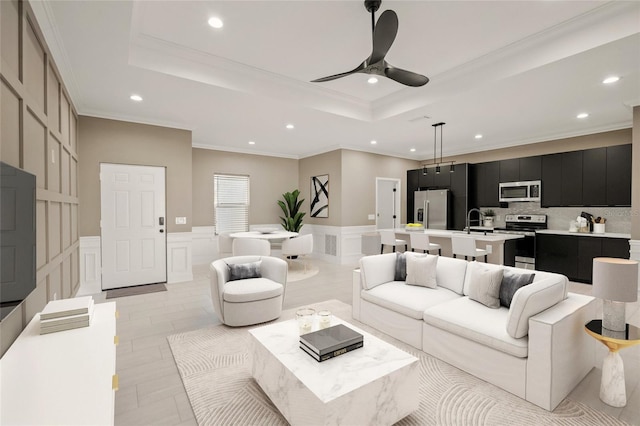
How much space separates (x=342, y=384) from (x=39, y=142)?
9.32ft

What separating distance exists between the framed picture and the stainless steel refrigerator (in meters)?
2.46

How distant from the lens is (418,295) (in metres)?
3.10

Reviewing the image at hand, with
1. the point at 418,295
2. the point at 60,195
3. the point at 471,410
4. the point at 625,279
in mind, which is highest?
the point at 60,195

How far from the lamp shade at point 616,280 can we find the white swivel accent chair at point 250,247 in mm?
4090

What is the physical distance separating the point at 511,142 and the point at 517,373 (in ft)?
19.7

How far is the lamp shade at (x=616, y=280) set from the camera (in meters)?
1.97

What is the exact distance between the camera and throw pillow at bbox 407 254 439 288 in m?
3.33

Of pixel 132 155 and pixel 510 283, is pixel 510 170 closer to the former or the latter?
pixel 510 283

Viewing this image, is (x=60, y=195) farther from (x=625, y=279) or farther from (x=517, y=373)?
(x=625, y=279)

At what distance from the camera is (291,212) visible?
7965 mm

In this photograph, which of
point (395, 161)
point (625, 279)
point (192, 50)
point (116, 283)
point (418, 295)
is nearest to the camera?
point (625, 279)

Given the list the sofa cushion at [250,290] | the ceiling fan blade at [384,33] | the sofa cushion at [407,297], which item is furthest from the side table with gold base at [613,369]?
the sofa cushion at [250,290]

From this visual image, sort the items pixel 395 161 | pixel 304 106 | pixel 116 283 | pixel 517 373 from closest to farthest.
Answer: pixel 517 373 < pixel 304 106 < pixel 116 283 < pixel 395 161

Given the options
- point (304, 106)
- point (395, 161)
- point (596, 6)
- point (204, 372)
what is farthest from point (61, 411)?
point (395, 161)
